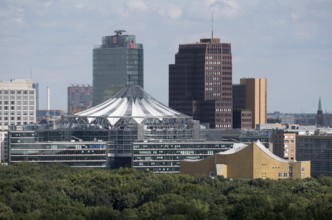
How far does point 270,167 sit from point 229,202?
40.0 meters

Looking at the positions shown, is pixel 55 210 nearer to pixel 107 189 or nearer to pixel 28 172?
pixel 107 189

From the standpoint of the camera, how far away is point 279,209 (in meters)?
132

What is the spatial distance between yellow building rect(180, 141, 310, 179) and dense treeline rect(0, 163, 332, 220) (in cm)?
749

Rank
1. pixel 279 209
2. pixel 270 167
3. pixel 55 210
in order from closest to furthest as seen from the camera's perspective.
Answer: pixel 279 209 → pixel 55 210 → pixel 270 167

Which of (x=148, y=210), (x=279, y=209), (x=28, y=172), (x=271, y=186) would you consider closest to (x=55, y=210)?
(x=148, y=210)

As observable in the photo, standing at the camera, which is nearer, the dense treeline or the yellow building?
the dense treeline

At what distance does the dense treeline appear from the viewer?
134 m

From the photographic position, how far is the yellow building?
7239 inches

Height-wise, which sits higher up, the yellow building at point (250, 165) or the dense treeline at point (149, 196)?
the yellow building at point (250, 165)

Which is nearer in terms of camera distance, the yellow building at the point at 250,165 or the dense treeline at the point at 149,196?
the dense treeline at the point at 149,196

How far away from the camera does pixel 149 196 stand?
15712 cm

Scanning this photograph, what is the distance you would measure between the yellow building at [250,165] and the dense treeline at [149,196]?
24.6 feet

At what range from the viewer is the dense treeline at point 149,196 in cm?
13388

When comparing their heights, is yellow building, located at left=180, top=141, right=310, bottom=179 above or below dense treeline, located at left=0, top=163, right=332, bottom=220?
above
